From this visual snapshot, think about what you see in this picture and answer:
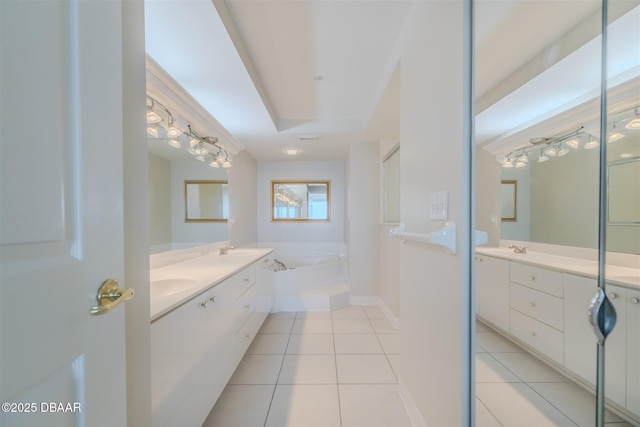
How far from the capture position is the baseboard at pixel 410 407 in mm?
1379

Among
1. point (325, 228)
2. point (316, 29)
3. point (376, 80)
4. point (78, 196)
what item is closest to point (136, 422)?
point (78, 196)

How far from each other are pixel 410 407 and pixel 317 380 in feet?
2.21

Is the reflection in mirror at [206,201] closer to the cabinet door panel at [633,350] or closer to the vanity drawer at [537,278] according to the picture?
the vanity drawer at [537,278]

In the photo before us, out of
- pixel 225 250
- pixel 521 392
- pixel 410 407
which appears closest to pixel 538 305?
A: pixel 521 392

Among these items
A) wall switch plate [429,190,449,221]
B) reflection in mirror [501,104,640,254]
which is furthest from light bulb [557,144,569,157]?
wall switch plate [429,190,449,221]

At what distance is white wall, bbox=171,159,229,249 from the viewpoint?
198 centimetres

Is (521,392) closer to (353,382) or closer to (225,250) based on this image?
(353,382)

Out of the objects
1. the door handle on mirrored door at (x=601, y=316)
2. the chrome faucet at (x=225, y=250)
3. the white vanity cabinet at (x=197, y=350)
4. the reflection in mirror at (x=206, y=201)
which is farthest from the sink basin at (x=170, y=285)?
the door handle on mirrored door at (x=601, y=316)

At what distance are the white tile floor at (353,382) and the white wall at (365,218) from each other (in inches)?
14.3

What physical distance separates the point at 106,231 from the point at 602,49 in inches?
53.5

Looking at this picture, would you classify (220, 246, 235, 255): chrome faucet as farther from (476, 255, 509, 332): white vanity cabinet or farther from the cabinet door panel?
the cabinet door panel

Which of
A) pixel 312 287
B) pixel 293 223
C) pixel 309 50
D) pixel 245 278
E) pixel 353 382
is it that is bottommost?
pixel 353 382

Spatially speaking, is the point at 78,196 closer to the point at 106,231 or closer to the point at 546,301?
the point at 106,231

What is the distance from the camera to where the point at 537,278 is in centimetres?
84
